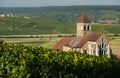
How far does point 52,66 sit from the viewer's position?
23812 millimetres

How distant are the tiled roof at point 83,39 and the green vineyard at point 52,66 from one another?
160 feet

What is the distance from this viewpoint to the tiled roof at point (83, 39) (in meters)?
78.1

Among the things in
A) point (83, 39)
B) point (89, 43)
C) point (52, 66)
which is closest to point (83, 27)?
point (83, 39)

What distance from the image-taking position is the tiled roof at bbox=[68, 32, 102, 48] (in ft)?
256

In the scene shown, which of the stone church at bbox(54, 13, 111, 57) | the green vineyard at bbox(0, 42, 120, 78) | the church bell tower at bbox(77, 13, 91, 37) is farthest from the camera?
the church bell tower at bbox(77, 13, 91, 37)

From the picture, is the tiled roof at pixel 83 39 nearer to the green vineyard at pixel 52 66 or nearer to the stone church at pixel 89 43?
the stone church at pixel 89 43

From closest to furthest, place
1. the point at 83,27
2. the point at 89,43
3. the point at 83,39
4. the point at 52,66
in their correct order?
the point at 52,66
the point at 89,43
the point at 83,39
the point at 83,27

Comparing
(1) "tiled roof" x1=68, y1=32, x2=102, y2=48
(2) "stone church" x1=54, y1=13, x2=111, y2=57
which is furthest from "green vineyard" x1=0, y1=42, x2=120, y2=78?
(1) "tiled roof" x1=68, y1=32, x2=102, y2=48

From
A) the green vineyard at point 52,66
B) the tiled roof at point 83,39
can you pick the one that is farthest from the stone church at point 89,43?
the green vineyard at point 52,66

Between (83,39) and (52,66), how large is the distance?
56.3 metres

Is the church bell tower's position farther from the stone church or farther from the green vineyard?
the green vineyard

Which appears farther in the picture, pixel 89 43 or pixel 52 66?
pixel 89 43

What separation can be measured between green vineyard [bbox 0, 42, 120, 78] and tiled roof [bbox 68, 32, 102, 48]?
48713 mm

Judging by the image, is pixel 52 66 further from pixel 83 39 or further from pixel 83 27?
pixel 83 27
